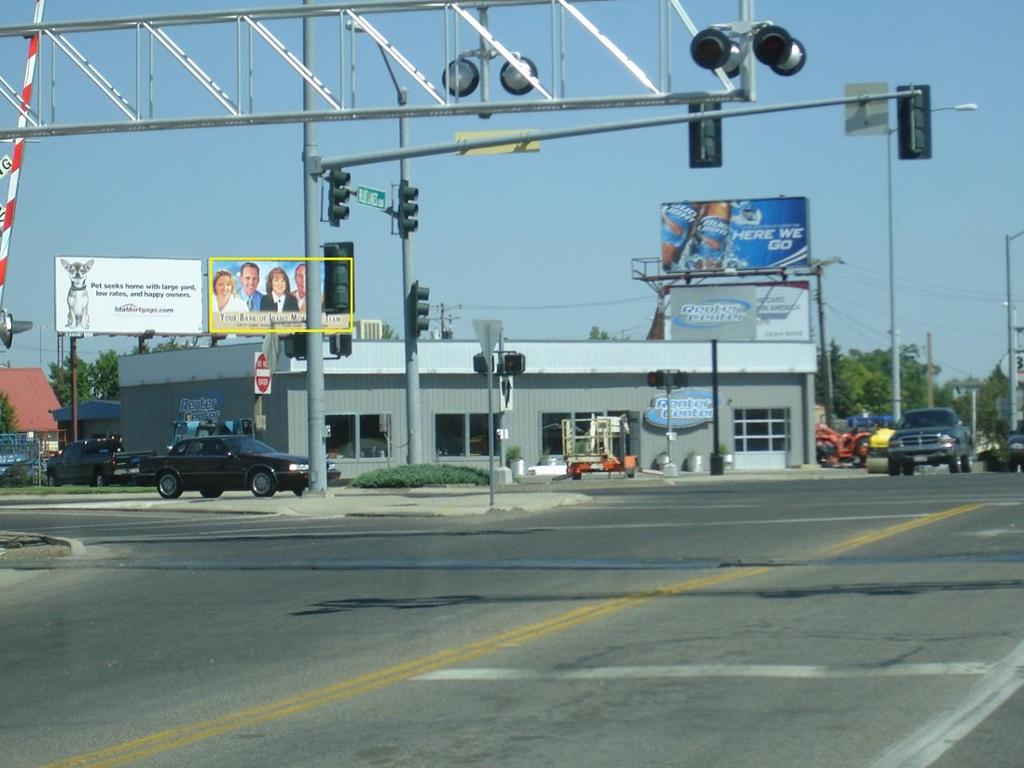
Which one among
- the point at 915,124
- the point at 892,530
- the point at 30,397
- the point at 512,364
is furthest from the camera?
the point at 30,397

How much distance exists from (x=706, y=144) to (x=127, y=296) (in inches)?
2071

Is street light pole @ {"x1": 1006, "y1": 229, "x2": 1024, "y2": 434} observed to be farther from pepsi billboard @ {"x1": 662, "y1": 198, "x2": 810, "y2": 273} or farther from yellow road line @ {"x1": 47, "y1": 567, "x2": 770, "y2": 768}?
yellow road line @ {"x1": 47, "y1": 567, "x2": 770, "y2": 768}

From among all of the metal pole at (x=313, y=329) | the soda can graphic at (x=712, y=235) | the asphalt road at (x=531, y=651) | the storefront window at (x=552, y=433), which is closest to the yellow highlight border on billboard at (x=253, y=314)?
the metal pole at (x=313, y=329)

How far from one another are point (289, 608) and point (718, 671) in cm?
516

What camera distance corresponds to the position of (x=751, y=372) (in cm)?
6056

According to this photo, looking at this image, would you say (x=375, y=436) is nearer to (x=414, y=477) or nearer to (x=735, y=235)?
(x=414, y=477)

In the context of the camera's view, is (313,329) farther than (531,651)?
Yes

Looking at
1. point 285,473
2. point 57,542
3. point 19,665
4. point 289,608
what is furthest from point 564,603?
point 285,473

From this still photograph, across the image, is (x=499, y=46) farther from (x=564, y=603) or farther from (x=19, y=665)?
(x=19, y=665)

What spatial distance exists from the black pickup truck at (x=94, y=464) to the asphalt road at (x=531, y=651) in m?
30.6

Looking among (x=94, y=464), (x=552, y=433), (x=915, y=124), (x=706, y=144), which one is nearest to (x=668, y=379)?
(x=552, y=433)

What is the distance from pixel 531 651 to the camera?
34.6ft

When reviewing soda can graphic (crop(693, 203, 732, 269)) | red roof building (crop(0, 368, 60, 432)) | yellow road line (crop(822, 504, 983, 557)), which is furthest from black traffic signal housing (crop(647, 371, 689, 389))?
red roof building (crop(0, 368, 60, 432))

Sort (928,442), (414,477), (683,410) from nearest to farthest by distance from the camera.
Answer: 1. (414,477)
2. (928,442)
3. (683,410)
